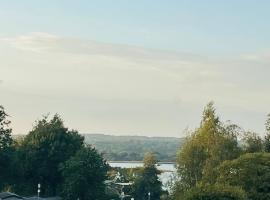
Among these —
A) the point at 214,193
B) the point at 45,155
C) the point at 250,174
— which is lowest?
the point at 214,193

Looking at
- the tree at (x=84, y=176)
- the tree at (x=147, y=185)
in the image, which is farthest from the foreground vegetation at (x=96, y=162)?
the tree at (x=147, y=185)

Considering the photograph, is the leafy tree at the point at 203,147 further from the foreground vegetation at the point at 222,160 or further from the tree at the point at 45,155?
the tree at the point at 45,155

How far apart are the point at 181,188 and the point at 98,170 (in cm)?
873

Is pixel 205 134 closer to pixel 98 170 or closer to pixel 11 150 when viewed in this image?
pixel 98 170

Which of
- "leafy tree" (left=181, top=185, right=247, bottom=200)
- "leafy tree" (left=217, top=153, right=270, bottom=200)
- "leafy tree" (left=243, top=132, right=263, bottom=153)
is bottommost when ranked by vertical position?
"leafy tree" (left=181, top=185, right=247, bottom=200)

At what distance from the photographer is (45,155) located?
68.4m

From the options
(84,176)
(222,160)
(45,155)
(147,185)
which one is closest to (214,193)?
(222,160)

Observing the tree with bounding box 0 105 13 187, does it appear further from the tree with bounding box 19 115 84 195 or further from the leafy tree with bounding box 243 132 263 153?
the leafy tree with bounding box 243 132 263 153

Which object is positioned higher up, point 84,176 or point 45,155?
point 45,155

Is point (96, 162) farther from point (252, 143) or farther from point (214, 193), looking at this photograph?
point (214, 193)

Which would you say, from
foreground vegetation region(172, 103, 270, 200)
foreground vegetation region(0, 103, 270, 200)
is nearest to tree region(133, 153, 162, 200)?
foreground vegetation region(0, 103, 270, 200)

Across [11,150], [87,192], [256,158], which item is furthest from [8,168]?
[256,158]

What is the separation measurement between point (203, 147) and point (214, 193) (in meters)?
19.7

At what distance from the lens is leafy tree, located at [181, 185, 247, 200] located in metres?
41.8
